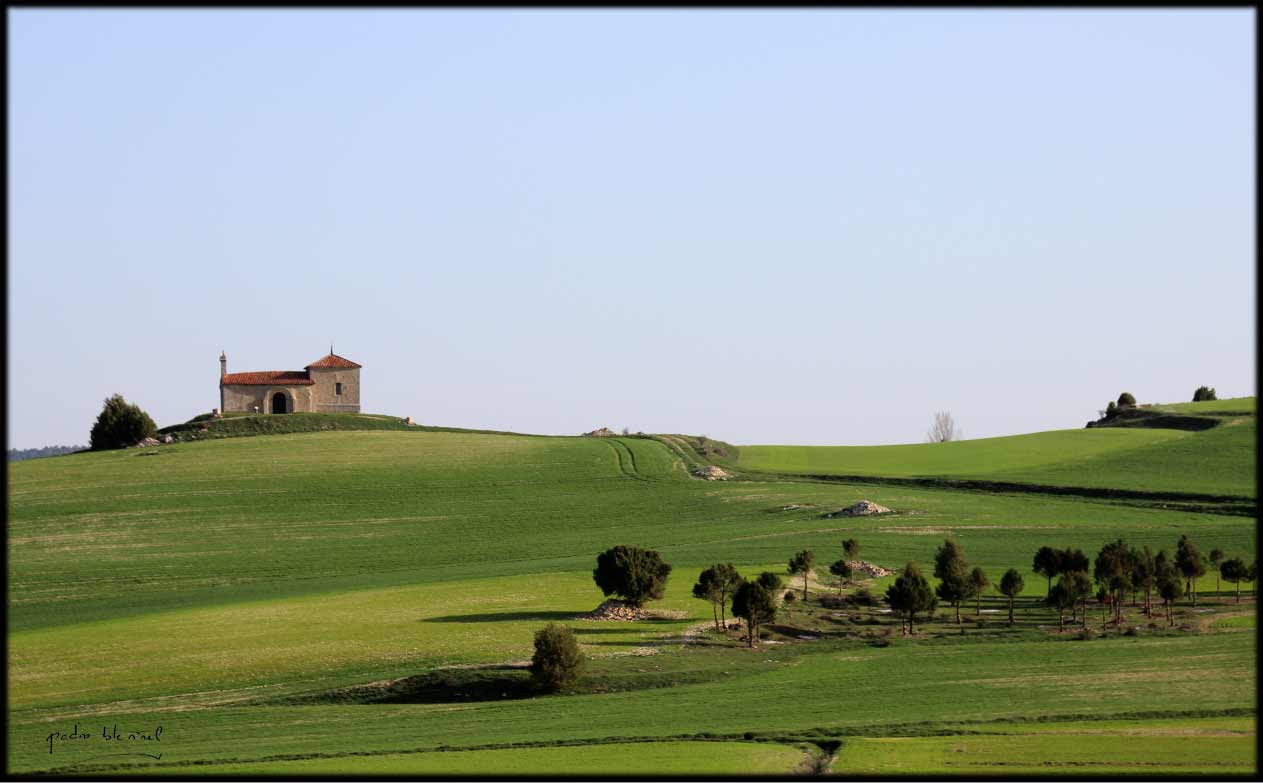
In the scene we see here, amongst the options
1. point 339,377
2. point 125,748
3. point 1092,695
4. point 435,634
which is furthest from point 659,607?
point 339,377

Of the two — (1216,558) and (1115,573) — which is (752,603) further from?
(1216,558)

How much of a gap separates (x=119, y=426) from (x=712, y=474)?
157 feet

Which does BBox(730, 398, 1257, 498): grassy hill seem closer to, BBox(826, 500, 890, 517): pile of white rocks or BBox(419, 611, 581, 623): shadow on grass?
BBox(826, 500, 890, 517): pile of white rocks

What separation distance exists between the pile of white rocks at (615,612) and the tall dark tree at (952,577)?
12014 millimetres

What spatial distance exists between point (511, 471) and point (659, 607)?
136 feet

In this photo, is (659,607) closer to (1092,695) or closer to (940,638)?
(940,638)

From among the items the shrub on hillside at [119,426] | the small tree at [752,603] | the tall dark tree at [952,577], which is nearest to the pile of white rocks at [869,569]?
the tall dark tree at [952,577]

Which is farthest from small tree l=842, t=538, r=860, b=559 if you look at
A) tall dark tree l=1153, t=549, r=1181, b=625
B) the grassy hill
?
the grassy hill

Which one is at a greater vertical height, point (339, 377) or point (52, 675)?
point (339, 377)

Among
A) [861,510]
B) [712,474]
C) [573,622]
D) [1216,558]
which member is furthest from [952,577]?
[712,474]

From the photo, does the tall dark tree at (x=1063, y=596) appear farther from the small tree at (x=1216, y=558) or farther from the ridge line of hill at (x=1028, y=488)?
the ridge line of hill at (x=1028, y=488)

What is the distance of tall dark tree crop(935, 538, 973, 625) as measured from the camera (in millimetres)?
57469

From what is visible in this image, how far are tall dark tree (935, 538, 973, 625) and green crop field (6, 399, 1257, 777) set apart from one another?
42.0 inches

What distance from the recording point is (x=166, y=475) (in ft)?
318
